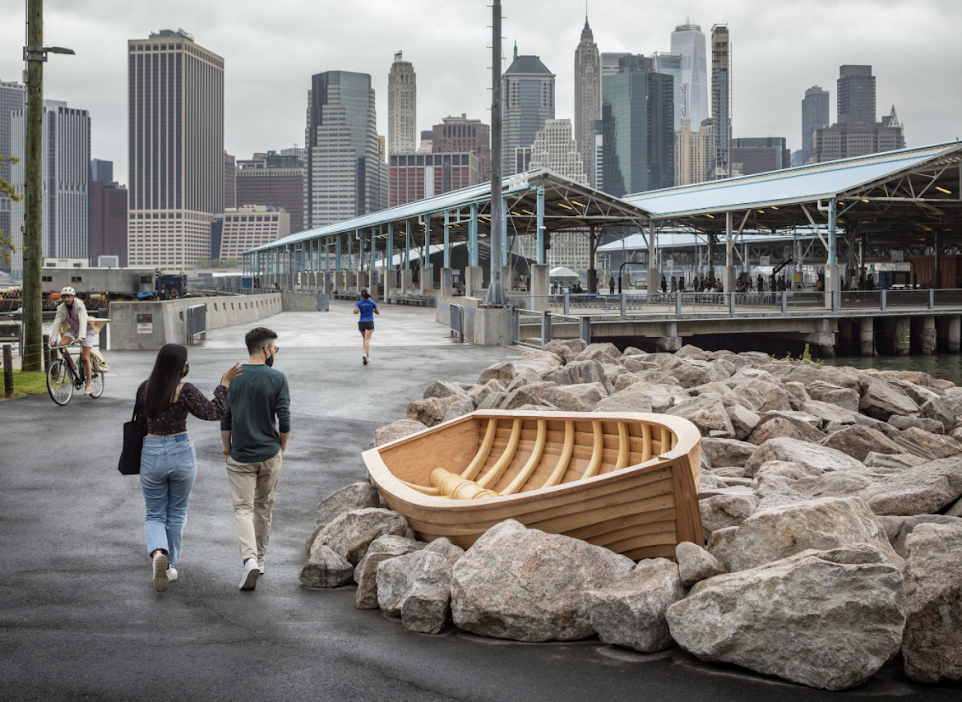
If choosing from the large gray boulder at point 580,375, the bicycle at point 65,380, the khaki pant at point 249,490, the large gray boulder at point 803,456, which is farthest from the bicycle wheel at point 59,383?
the large gray boulder at point 803,456

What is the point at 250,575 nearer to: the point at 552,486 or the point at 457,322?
the point at 552,486

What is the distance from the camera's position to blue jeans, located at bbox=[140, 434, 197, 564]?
20.4 feet

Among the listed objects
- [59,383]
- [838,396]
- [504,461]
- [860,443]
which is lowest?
[860,443]

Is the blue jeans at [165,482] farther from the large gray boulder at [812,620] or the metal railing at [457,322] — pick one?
the metal railing at [457,322]

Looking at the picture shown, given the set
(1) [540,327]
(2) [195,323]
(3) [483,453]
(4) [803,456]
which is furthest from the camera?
(1) [540,327]

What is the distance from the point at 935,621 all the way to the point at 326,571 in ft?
13.5

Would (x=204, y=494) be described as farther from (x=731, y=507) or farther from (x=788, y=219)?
(x=788, y=219)

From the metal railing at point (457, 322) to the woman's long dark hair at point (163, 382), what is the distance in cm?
2088

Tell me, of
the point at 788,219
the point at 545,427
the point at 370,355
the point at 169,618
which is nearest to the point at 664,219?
the point at 788,219

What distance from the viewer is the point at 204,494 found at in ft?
30.3

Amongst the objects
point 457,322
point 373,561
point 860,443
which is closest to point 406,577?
point 373,561

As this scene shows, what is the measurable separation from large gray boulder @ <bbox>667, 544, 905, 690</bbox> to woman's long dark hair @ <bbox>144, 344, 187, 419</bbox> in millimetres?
3763

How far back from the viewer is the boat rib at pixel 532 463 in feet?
26.0

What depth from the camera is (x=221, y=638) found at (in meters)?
5.51
